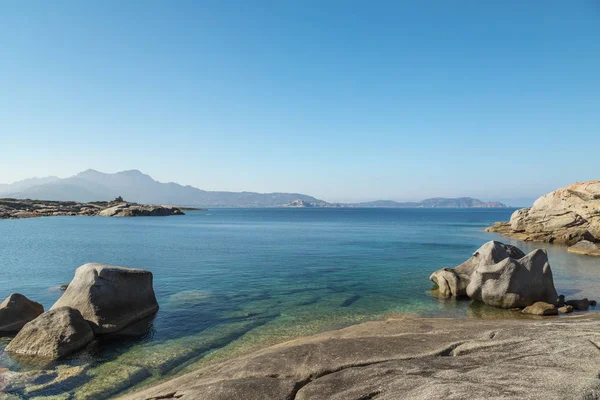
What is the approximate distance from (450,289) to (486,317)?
15.4 feet

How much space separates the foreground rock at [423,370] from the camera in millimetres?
7672

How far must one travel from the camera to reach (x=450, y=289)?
26391 millimetres

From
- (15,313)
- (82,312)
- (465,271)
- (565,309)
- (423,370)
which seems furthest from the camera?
(465,271)

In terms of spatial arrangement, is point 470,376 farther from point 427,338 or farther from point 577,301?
point 577,301

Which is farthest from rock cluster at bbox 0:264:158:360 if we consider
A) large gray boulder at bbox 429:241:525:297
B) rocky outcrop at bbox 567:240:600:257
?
rocky outcrop at bbox 567:240:600:257

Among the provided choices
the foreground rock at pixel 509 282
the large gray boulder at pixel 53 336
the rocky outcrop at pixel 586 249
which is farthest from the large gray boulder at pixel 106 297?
the rocky outcrop at pixel 586 249

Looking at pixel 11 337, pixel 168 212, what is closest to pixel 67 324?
pixel 11 337

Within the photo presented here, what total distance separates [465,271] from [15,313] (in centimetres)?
2948

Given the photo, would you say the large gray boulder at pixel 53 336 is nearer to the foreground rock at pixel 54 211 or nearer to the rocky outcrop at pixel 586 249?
the rocky outcrop at pixel 586 249

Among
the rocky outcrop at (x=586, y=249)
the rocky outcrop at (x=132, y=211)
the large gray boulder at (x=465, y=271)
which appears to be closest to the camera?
the large gray boulder at (x=465, y=271)

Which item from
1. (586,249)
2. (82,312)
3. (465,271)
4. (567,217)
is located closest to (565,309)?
(465,271)

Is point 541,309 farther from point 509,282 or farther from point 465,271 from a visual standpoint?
point 465,271

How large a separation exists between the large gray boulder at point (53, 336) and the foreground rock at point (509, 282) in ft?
77.5

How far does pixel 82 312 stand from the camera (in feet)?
59.7
